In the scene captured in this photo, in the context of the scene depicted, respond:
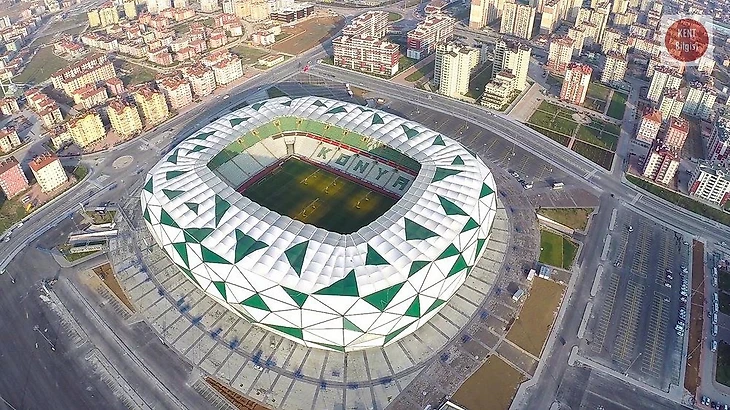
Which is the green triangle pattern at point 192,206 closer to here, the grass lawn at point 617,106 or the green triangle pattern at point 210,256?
the green triangle pattern at point 210,256

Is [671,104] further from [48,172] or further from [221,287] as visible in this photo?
[48,172]

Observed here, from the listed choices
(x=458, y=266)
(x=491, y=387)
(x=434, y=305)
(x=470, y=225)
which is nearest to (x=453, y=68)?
(x=470, y=225)

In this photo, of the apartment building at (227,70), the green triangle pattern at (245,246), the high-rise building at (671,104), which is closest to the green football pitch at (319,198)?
the green triangle pattern at (245,246)

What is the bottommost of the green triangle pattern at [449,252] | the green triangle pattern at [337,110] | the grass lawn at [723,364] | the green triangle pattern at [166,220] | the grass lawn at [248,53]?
the grass lawn at [723,364]

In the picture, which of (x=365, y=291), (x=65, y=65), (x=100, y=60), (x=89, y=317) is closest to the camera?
(x=365, y=291)

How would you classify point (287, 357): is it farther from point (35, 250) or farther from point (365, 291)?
point (35, 250)

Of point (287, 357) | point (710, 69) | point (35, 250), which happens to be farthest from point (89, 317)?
point (710, 69)
